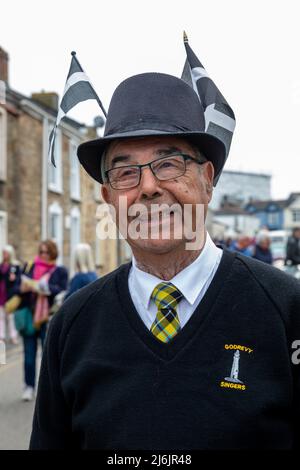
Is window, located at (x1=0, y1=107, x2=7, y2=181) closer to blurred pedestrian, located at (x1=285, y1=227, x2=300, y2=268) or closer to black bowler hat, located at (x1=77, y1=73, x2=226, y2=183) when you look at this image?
blurred pedestrian, located at (x1=285, y1=227, x2=300, y2=268)

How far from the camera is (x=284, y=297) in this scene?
1.98 metres

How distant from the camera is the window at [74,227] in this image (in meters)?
25.1

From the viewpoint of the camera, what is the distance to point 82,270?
7.54 m

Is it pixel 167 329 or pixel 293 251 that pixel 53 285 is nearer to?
pixel 293 251

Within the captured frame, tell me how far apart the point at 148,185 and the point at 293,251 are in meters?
9.86

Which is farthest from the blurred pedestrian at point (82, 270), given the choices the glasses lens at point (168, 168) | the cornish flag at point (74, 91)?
the glasses lens at point (168, 168)

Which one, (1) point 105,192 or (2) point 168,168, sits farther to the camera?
(1) point 105,192

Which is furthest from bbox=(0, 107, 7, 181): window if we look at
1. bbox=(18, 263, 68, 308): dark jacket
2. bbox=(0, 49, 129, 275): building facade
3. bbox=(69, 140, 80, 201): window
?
bbox=(18, 263, 68, 308): dark jacket

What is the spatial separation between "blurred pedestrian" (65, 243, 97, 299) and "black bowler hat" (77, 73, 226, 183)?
5.29 m

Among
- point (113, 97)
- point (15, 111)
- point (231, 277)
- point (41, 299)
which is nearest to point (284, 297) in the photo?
point (231, 277)

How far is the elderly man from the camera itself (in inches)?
73.0

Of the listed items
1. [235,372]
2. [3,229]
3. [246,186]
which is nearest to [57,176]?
[3,229]
